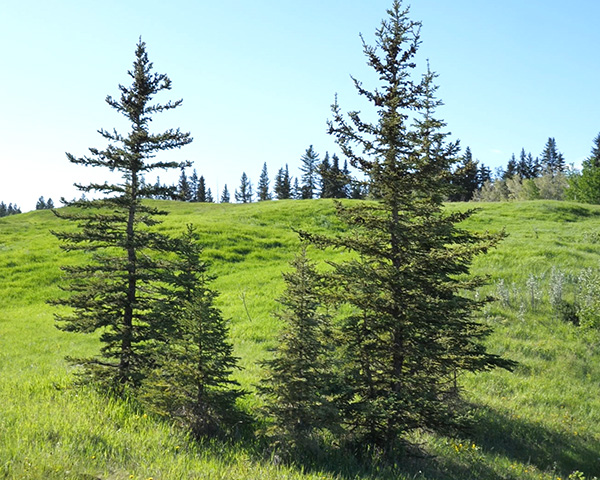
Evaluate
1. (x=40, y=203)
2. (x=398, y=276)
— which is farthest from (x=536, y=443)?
(x=40, y=203)

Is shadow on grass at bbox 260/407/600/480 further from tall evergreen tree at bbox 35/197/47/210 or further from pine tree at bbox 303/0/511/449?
tall evergreen tree at bbox 35/197/47/210

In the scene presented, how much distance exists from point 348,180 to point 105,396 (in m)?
6.82

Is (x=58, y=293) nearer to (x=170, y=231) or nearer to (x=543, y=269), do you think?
(x=170, y=231)

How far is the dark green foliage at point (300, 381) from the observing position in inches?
282

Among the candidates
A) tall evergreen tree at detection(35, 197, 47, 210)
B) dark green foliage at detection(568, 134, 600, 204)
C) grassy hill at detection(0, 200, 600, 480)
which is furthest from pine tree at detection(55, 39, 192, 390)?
tall evergreen tree at detection(35, 197, 47, 210)

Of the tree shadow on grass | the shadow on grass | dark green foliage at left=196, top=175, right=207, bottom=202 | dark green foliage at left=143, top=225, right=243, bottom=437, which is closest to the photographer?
the shadow on grass

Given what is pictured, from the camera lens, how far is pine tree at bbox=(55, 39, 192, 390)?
9.80m

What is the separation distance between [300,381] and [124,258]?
5.64 metres

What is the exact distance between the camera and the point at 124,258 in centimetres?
1033

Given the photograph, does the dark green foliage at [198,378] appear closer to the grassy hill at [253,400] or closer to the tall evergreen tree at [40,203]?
the grassy hill at [253,400]

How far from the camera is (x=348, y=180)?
27.9 feet

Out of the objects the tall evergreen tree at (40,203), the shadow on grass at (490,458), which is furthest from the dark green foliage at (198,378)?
the tall evergreen tree at (40,203)

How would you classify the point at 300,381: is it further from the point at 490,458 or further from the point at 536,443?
the point at 536,443

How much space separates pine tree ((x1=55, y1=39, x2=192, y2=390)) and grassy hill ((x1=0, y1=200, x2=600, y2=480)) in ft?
3.96
